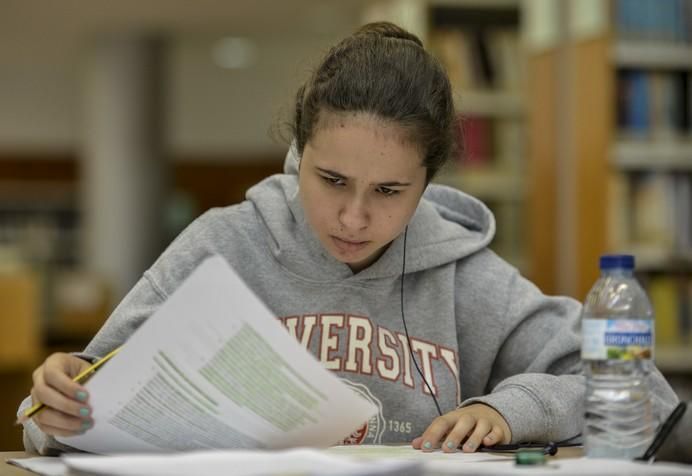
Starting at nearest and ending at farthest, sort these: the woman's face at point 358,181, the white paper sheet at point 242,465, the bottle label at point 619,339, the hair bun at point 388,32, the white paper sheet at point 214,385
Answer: the white paper sheet at point 242,465, the white paper sheet at point 214,385, the bottle label at point 619,339, the woman's face at point 358,181, the hair bun at point 388,32

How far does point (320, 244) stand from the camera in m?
1.54

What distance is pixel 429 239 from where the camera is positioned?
5.21 feet

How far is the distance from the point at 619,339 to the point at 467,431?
0.20 metres

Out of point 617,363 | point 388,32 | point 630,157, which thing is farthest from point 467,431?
point 630,157

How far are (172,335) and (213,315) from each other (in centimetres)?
5

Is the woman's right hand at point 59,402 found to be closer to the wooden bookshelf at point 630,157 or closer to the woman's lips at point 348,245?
the woman's lips at point 348,245

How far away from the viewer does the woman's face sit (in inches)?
51.4

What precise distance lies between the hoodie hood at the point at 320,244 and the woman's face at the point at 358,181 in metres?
0.15

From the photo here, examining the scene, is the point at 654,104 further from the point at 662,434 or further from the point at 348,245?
the point at 662,434

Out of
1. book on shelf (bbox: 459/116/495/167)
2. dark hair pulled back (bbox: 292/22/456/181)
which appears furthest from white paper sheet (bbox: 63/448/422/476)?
book on shelf (bbox: 459/116/495/167)

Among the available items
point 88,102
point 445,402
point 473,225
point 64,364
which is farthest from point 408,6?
point 88,102

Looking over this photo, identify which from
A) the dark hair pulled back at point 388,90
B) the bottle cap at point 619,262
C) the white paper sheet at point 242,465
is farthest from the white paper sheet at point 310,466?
the dark hair pulled back at point 388,90

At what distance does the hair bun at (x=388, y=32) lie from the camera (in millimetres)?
1444

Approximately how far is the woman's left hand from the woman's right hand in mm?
372
